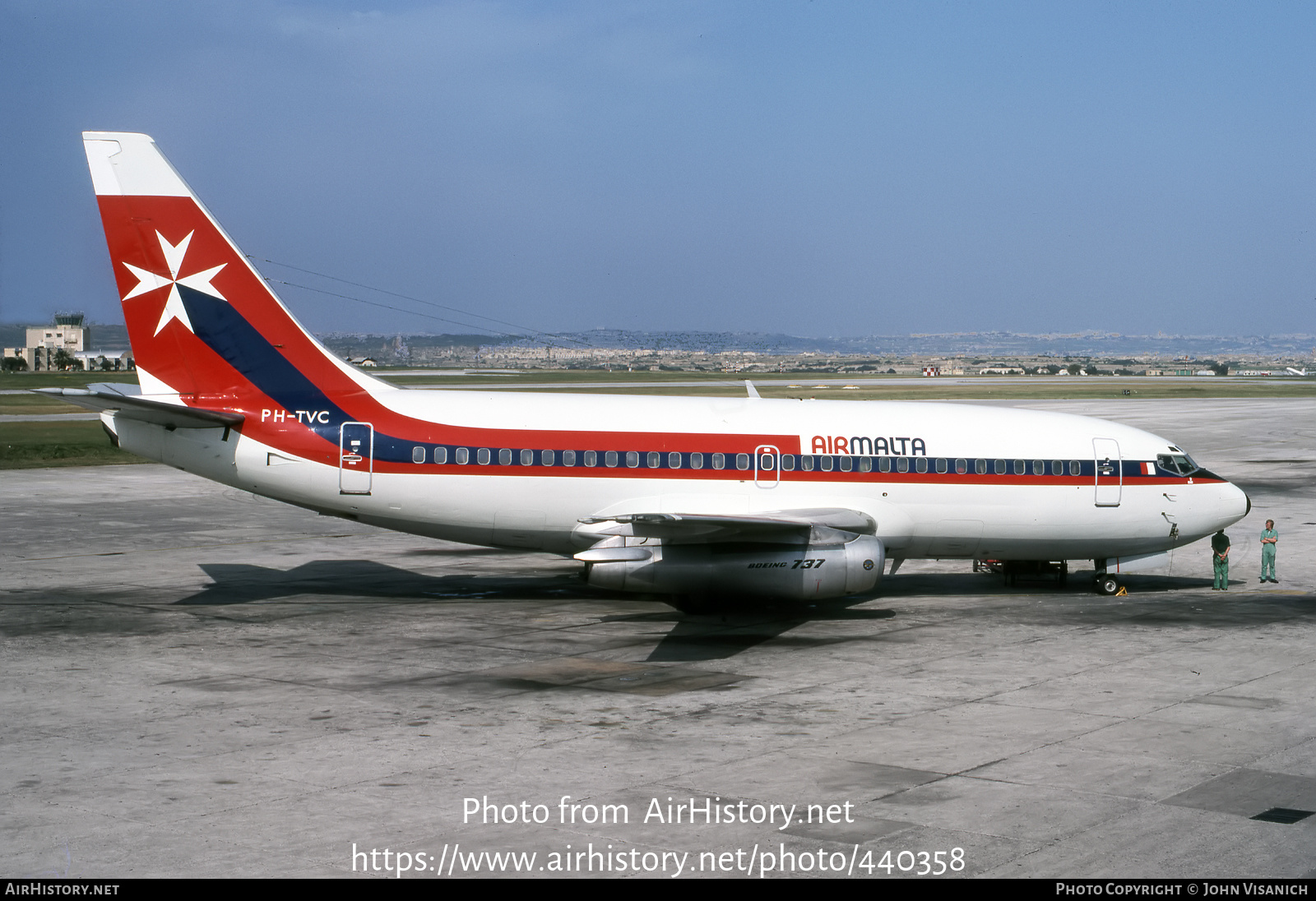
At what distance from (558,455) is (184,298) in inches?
322

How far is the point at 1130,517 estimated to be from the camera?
26.3m

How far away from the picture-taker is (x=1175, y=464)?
26.9 m

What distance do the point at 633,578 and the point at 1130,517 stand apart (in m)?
11.4

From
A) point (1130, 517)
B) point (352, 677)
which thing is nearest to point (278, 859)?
point (352, 677)

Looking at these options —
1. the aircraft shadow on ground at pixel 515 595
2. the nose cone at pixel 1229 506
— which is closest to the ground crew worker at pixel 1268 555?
the nose cone at pixel 1229 506

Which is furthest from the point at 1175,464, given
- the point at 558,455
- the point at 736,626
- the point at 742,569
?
the point at 558,455

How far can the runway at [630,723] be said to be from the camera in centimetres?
1176

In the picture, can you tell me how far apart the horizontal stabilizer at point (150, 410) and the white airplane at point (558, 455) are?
57 mm

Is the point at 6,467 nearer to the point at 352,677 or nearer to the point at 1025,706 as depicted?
the point at 352,677

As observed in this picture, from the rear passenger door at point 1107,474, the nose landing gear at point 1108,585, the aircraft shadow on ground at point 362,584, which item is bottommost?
the aircraft shadow on ground at point 362,584

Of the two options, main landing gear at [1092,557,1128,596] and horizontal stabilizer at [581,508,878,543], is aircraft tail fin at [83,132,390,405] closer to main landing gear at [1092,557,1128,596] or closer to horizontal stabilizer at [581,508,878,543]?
horizontal stabilizer at [581,508,878,543]

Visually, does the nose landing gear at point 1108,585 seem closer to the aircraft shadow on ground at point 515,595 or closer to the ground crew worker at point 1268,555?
the ground crew worker at point 1268,555

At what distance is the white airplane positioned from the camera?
23156 millimetres
